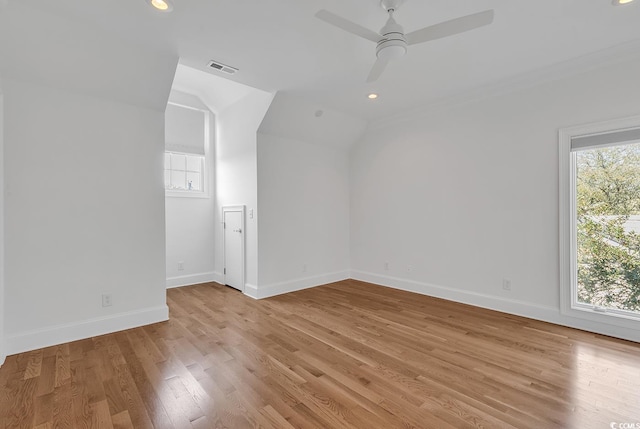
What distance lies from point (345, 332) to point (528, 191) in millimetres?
2645

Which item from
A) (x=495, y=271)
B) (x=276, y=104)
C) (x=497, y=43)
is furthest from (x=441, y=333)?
(x=276, y=104)

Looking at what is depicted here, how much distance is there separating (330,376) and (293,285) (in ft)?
8.10

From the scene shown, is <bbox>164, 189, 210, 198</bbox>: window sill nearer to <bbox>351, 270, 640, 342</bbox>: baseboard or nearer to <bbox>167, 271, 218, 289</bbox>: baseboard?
<bbox>167, 271, 218, 289</bbox>: baseboard

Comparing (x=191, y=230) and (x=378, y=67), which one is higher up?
(x=378, y=67)

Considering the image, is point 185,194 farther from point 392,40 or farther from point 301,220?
point 392,40

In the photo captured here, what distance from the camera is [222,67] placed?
3156 millimetres

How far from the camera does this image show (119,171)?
312 cm

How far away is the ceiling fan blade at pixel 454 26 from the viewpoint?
1834mm

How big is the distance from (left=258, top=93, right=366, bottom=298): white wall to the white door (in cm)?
44

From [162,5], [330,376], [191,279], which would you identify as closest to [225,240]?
[191,279]

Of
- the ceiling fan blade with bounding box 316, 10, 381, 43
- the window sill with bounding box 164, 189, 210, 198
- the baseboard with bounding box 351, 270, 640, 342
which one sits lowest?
the baseboard with bounding box 351, 270, 640, 342

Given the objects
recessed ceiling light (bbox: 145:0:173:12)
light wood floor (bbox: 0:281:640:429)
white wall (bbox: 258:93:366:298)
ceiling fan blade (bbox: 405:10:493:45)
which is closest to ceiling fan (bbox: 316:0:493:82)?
ceiling fan blade (bbox: 405:10:493:45)

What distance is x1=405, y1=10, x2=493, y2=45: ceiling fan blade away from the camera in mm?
1834

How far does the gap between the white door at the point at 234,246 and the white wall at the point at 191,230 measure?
43 cm
